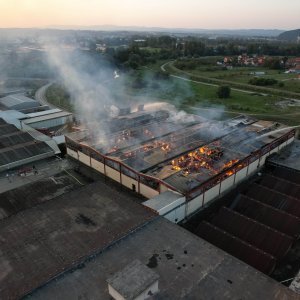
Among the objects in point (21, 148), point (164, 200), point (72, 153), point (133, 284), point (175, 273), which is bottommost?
point (72, 153)

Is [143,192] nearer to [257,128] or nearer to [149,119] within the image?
[149,119]

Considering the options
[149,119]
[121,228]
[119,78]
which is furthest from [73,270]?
[119,78]

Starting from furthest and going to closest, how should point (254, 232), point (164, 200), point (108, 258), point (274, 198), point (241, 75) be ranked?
point (241, 75) → point (274, 198) → point (164, 200) → point (254, 232) → point (108, 258)

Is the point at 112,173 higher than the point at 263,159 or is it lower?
higher

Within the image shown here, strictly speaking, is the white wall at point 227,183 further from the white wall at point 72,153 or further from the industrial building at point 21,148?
the industrial building at point 21,148

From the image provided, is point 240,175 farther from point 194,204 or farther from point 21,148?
point 21,148

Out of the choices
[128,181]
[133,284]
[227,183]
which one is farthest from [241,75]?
[133,284]
